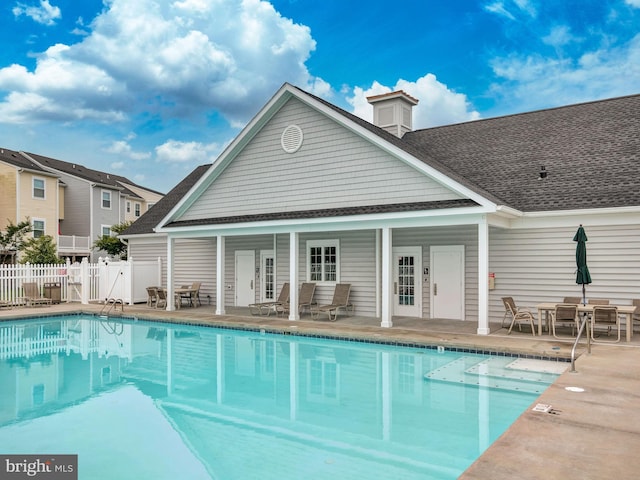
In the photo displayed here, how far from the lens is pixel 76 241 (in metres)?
32.5

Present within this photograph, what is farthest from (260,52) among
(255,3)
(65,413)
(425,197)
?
(65,413)

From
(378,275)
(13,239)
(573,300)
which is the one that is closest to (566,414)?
(573,300)

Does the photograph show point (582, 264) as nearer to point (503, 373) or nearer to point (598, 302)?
point (598, 302)

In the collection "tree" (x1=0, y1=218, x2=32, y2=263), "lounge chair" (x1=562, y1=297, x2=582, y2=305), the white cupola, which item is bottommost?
"lounge chair" (x1=562, y1=297, x2=582, y2=305)

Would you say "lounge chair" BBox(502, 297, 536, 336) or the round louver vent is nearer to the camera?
"lounge chair" BBox(502, 297, 536, 336)

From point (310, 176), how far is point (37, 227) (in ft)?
73.2

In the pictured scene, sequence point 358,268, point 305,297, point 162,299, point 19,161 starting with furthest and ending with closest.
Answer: point 19,161, point 162,299, point 305,297, point 358,268

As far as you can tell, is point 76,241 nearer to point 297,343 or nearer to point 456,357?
A: point 297,343

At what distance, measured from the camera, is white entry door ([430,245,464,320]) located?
13820 millimetres

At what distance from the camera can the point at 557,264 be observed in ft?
40.6

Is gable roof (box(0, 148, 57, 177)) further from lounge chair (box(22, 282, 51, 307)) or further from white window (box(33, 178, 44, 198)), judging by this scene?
lounge chair (box(22, 282, 51, 307))

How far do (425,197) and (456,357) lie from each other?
14.3 ft

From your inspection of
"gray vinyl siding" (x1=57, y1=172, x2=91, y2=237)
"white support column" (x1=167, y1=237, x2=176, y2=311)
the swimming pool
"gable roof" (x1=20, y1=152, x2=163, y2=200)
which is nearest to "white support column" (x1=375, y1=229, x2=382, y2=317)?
the swimming pool

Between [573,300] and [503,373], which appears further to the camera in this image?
[573,300]
